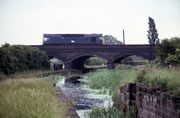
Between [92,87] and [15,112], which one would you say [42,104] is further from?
[92,87]

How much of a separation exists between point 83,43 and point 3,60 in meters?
24.2

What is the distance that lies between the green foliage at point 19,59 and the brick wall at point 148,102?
16.7 metres

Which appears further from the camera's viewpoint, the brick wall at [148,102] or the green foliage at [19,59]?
the green foliage at [19,59]

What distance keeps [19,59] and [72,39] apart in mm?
19684

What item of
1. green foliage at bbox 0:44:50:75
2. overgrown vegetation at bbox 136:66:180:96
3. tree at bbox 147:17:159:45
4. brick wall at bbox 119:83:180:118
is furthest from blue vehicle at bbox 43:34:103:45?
overgrown vegetation at bbox 136:66:180:96

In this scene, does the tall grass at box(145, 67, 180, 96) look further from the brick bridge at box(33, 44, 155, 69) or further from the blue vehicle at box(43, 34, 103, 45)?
the blue vehicle at box(43, 34, 103, 45)

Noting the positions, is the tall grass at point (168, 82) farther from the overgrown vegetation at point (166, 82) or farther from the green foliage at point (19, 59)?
the green foliage at point (19, 59)

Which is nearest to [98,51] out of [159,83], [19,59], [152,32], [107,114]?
[152,32]

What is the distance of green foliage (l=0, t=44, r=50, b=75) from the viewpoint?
945 inches

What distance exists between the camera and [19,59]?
28.4 meters

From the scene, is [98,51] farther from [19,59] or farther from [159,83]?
[159,83]

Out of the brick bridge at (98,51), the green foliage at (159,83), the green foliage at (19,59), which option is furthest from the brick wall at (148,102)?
the brick bridge at (98,51)

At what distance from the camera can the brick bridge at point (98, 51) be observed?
41.4m

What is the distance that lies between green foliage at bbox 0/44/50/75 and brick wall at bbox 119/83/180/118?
1667 cm
